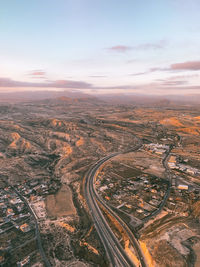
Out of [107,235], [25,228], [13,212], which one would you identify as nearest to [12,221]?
[13,212]

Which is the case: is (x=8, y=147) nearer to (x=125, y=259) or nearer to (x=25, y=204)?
(x=25, y=204)

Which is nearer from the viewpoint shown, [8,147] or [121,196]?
[121,196]

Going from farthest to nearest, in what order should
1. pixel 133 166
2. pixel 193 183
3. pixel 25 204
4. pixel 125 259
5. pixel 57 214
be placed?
1. pixel 133 166
2. pixel 193 183
3. pixel 25 204
4. pixel 57 214
5. pixel 125 259

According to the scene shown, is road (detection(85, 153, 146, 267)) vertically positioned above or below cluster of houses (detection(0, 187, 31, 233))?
above

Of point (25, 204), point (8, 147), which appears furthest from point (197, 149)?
point (8, 147)

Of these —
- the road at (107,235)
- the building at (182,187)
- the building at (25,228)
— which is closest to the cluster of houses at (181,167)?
the building at (182,187)

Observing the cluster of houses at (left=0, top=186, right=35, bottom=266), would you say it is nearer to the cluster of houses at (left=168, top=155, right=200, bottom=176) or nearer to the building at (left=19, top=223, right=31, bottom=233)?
the building at (left=19, top=223, right=31, bottom=233)

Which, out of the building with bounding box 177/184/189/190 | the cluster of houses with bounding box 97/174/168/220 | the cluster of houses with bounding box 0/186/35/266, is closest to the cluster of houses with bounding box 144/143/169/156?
the cluster of houses with bounding box 97/174/168/220

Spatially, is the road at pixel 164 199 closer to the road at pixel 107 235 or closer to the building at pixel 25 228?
the road at pixel 107 235
